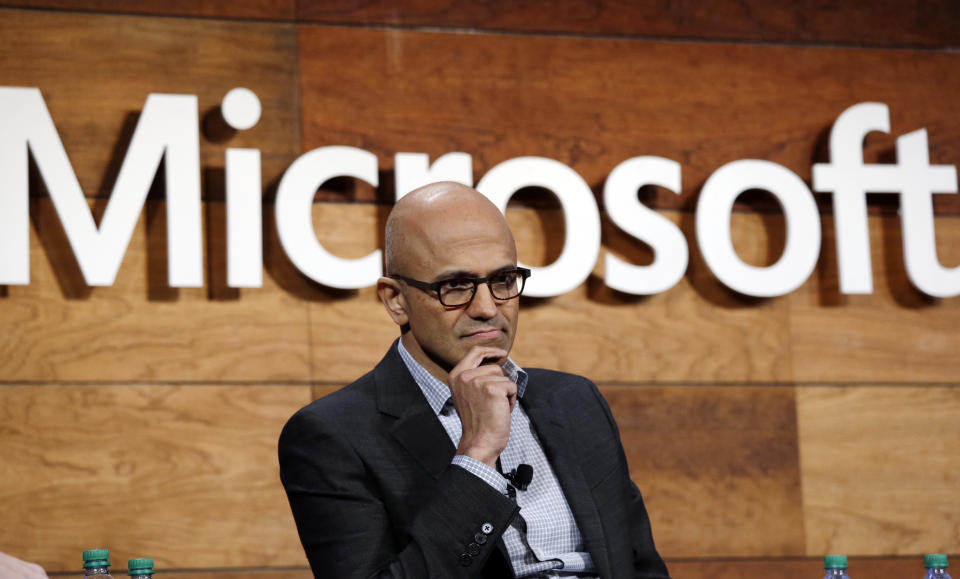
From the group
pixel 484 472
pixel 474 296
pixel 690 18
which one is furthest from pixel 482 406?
pixel 690 18

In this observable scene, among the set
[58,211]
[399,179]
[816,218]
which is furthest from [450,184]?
→ [816,218]

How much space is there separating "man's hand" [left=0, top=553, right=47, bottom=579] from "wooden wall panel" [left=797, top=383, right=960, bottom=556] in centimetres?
243

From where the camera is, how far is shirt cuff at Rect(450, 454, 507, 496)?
2029 mm

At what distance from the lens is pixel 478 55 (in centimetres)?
363

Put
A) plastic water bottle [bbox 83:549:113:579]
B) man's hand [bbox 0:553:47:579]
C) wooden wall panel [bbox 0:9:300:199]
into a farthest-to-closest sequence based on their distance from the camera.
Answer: wooden wall panel [bbox 0:9:300:199] < plastic water bottle [bbox 83:549:113:579] < man's hand [bbox 0:553:47:579]

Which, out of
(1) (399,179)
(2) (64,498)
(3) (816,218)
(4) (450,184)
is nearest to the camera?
(4) (450,184)

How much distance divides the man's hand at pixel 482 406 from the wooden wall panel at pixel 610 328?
1.26 metres

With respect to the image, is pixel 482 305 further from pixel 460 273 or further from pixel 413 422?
pixel 413 422

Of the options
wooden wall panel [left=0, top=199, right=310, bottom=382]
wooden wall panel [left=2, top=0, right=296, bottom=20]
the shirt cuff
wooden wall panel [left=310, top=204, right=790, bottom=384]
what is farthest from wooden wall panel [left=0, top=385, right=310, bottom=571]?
the shirt cuff

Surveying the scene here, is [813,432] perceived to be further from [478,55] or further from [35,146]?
[35,146]

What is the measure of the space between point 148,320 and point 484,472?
60.6 inches

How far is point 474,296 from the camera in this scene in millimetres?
2221

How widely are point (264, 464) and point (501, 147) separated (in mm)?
1083

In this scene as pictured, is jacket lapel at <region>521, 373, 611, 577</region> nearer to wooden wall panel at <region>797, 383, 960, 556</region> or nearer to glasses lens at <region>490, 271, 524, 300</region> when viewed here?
glasses lens at <region>490, 271, 524, 300</region>
